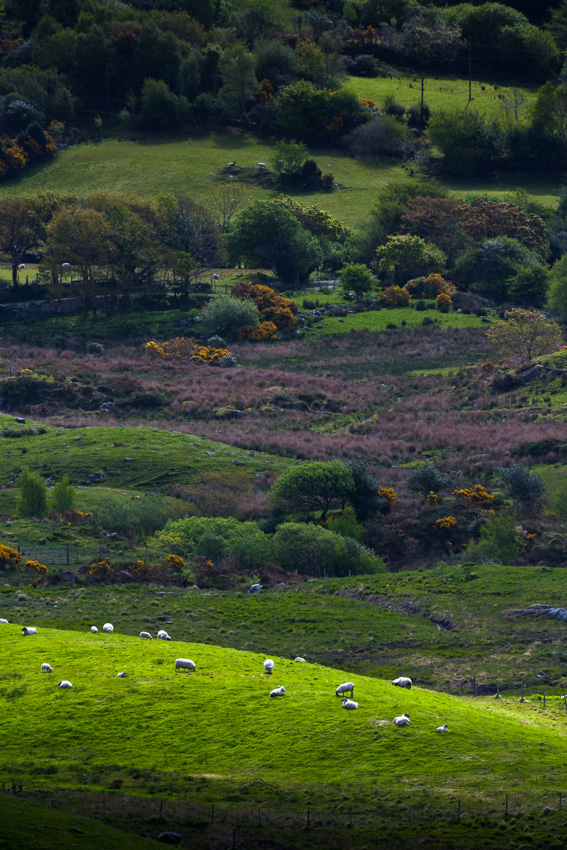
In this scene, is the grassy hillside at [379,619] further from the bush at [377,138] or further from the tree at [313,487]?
the bush at [377,138]

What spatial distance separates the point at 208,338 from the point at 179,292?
14523 millimetres

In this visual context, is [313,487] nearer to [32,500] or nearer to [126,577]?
[126,577]

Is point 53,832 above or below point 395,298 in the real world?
above

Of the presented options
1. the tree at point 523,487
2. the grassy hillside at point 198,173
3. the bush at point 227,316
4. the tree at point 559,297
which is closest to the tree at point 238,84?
the grassy hillside at point 198,173

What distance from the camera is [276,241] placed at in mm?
134625

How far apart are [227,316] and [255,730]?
86.2 m

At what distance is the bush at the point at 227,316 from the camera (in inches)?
4737

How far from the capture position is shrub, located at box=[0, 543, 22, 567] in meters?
61.3

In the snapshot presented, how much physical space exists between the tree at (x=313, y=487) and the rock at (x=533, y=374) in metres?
32.1

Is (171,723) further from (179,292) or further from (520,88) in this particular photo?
(520,88)

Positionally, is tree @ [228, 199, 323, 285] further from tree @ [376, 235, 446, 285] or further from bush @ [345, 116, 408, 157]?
bush @ [345, 116, 408, 157]

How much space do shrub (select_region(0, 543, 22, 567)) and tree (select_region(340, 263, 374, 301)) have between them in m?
74.5

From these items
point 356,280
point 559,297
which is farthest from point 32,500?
point 559,297

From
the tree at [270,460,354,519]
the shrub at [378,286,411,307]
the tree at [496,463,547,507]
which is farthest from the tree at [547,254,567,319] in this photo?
the tree at [270,460,354,519]
